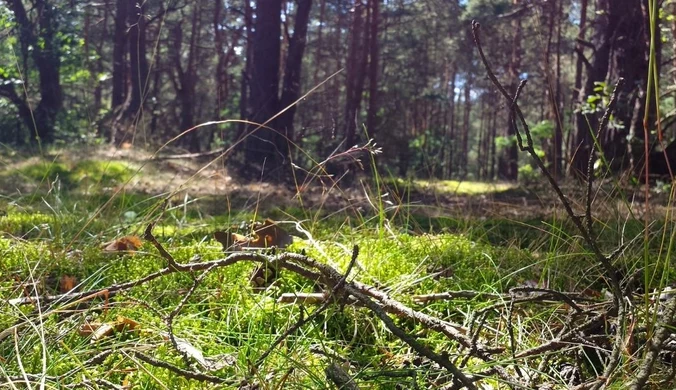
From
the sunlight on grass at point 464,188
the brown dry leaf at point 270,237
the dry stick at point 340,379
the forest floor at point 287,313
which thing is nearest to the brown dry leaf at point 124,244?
the forest floor at point 287,313

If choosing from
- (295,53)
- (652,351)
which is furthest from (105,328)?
(295,53)

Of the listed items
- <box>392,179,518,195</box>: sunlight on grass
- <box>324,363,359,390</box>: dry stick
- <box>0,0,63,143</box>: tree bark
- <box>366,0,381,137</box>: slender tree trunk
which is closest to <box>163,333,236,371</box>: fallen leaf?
<box>324,363,359,390</box>: dry stick

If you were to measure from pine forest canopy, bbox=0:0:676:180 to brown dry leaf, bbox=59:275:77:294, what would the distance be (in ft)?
2.05

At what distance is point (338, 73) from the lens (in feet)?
10.7

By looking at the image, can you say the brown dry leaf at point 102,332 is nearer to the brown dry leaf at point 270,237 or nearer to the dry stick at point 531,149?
the brown dry leaf at point 270,237

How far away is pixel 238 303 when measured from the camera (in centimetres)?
158

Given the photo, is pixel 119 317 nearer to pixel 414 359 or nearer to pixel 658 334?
pixel 414 359

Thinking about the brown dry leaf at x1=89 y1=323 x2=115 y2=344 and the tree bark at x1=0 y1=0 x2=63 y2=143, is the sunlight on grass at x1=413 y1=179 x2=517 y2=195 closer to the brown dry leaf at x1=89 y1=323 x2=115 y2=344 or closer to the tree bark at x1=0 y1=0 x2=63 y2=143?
the brown dry leaf at x1=89 y1=323 x2=115 y2=344

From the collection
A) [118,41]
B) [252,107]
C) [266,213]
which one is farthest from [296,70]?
[266,213]

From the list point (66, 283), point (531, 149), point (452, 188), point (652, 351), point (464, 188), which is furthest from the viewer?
point (452, 188)

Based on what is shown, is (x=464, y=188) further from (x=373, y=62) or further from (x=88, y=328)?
(x=88, y=328)

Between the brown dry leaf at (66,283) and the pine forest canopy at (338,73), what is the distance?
63 centimetres

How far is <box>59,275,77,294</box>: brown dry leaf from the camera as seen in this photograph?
1.76 meters

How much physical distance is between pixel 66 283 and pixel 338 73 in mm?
1949
